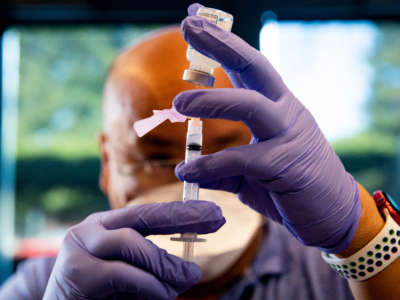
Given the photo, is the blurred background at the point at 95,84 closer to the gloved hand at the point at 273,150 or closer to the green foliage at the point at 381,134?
the green foliage at the point at 381,134

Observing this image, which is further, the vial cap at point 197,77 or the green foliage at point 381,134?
the green foliage at point 381,134

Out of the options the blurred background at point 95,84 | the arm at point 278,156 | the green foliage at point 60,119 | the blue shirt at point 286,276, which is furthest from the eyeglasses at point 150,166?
the green foliage at point 60,119

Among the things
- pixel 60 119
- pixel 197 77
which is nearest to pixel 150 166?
pixel 197 77

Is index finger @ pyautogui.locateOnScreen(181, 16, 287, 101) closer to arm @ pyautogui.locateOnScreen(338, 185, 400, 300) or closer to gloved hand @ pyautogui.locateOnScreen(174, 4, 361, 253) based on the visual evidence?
gloved hand @ pyautogui.locateOnScreen(174, 4, 361, 253)

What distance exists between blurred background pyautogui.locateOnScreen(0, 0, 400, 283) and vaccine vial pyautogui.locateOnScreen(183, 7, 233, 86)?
6.48ft

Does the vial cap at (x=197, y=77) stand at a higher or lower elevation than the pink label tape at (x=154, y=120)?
higher

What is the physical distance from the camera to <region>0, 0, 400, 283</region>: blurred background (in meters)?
2.99

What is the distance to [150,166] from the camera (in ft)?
4.03

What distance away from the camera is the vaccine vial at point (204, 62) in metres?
0.75

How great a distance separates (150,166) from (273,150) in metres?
0.56

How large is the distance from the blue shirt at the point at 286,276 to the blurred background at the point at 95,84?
1653 millimetres

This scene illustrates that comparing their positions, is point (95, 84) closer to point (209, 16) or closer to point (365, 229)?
point (209, 16)

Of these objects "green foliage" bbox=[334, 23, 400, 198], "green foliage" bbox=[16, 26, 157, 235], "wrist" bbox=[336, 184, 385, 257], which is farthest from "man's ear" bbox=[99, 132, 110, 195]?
"green foliage" bbox=[334, 23, 400, 198]

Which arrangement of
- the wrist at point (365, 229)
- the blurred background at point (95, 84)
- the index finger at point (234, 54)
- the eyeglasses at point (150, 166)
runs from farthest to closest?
the blurred background at point (95, 84) → the eyeglasses at point (150, 166) → the wrist at point (365, 229) → the index finger at point (234, 54)
